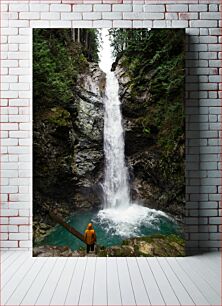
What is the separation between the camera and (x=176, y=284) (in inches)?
164

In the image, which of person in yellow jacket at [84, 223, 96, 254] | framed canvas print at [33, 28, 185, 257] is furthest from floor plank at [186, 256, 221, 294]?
person in yellow jacket at [84, 223, 96, 254]

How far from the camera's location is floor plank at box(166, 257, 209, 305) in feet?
12.4

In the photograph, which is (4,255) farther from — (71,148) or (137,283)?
(137,283)

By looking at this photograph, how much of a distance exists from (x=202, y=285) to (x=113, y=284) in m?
0.66

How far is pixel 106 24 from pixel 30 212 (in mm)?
1920

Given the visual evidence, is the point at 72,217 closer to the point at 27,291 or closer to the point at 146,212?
the point at 146,212

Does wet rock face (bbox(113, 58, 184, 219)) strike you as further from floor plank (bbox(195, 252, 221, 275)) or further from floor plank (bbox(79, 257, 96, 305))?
floor plank (bbox(79, 257, 96, 305))

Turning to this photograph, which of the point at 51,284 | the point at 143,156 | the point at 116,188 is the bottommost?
the point at 51,284

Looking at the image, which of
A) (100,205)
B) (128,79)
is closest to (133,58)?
(128,79)

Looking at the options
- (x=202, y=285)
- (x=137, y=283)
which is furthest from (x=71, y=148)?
(x=202, y=285)

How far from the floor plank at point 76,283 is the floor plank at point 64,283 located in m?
0.03

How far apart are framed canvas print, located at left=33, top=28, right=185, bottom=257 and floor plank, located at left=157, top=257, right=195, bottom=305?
12.0 inches

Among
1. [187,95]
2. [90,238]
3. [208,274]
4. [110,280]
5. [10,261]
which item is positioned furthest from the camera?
[187,95]

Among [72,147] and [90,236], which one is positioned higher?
[72,147]
